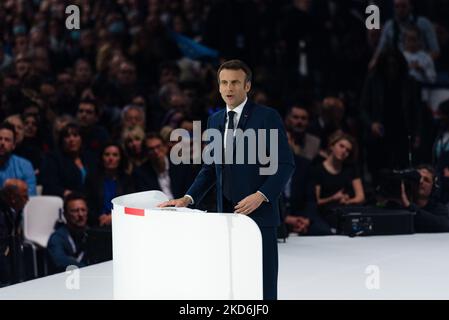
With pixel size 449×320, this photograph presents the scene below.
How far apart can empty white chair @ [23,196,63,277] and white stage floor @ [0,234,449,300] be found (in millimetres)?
618

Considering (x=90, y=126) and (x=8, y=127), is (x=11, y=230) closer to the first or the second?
(x=8, y=127)

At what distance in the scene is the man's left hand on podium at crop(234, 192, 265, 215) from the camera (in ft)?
12.0

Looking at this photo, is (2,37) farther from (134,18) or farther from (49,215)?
(49,215)

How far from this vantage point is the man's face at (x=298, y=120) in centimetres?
741

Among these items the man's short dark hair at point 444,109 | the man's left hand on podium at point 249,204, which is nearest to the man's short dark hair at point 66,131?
the man's short dark hair at point 444,109

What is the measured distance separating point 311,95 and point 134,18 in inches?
89.0

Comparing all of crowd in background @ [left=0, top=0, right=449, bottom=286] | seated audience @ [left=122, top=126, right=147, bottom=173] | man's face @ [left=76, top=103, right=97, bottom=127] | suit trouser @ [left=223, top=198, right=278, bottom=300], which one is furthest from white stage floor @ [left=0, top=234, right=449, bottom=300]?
man's face @ [left=76, top=103, right=97, bottom=127]

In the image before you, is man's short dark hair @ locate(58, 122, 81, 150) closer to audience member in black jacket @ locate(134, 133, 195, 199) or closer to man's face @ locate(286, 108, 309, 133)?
audience member in black jacket @ locate(134, 133, 195, 199)

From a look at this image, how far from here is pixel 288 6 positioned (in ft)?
30.7

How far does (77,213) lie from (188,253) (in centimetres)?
265

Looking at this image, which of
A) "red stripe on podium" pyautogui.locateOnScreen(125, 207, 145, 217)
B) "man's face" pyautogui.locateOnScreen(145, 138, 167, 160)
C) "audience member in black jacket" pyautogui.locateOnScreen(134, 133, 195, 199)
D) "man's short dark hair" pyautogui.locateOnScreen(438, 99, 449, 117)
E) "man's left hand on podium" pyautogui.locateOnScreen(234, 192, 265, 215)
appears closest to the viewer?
"red stripe on podium" pyautogui.locateOnScreen(125, 207, 145, 217)

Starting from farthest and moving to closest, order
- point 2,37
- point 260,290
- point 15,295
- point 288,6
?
point 2,37
point 288,6
point 15,295
point 260,290

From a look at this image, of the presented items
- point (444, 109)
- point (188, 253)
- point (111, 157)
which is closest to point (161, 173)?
point (111, 157)
